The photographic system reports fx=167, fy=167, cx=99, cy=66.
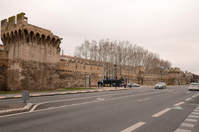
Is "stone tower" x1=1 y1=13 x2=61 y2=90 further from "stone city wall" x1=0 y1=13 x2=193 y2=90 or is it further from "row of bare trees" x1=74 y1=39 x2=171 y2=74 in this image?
"row of bare trees" x1=74 y1=39 x2=171 y2=74

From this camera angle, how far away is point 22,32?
82.7 feet

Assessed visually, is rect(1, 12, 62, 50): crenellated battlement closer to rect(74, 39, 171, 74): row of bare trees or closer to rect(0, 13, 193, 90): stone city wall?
rect(0, 13, 193, 90): stone city wall

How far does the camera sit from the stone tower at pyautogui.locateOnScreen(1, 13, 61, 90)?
993 inches

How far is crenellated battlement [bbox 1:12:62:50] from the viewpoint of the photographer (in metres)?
25.4

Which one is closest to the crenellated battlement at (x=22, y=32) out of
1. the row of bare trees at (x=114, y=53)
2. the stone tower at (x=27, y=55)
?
the stone tower at (x=27, y=55)

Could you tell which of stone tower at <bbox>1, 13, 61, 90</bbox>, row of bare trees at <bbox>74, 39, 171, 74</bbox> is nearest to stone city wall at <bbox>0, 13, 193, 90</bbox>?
stone tower at <bbox>1, 13, 61, 90</bbox>

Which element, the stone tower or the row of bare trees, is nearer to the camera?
the stone tower

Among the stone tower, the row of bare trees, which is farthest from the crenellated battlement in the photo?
the row of bare trees

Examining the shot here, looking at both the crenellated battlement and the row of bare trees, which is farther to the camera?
the row of bare trees

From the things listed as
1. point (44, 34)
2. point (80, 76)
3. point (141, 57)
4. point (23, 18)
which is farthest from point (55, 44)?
point (141, 57)

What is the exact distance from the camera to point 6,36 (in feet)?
90.1

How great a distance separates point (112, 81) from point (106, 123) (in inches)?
1764

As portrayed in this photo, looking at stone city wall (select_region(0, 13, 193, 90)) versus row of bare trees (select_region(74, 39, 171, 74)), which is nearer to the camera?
stone city wall (select_region(0, 13, 193, 90))

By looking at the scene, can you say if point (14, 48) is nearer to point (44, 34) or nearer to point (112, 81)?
point (44, 34)
